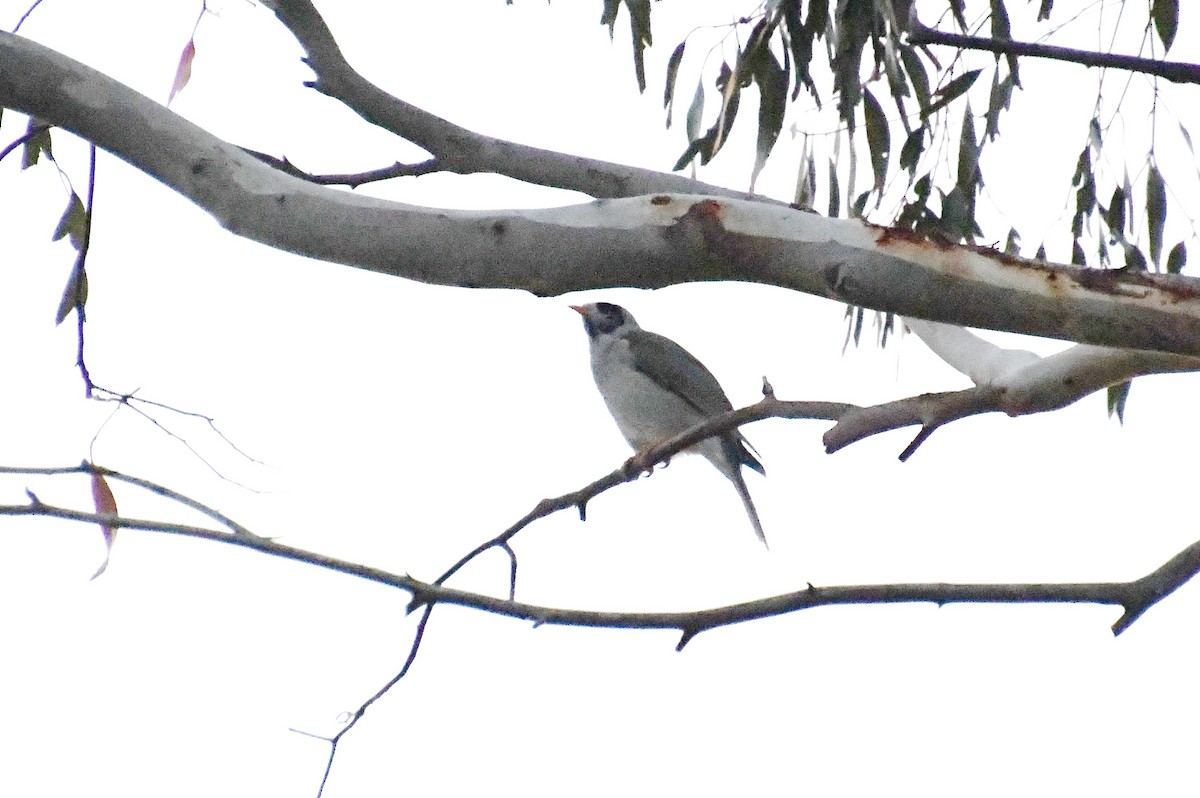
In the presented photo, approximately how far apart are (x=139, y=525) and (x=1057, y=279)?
3.43 feet

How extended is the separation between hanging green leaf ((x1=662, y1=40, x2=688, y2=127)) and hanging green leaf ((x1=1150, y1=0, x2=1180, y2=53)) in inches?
38.0

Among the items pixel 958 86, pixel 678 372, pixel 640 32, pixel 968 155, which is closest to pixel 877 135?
pixel 968 155

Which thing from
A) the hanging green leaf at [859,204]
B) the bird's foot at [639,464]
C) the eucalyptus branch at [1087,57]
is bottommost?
the bird's foot at [639,464]

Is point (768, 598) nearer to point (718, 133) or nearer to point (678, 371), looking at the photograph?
point (718, 133)

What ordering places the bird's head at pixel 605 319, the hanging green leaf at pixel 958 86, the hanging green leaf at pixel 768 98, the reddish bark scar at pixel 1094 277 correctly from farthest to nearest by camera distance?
the bird's head at pixel 605 319 < the hanging green leaf at pixel 768 98 < the hanging green leaf at pixel 958 86 < the reddish bark scar at pixel 1094 277

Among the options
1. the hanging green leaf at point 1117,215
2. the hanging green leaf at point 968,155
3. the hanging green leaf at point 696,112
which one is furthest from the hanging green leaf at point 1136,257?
the hanging green leaf at point 696,112

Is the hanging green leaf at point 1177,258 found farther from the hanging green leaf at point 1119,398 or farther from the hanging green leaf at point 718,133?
the hanging green leaf at point 718,133

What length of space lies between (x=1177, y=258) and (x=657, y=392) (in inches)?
57.9

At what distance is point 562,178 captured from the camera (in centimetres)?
259

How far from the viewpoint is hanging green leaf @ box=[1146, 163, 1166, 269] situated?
3352 mm

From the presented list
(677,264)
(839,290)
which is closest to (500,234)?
(677,264)

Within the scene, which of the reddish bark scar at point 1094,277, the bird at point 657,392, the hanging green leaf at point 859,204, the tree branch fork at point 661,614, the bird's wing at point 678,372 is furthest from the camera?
the bird's wing at point 678,372

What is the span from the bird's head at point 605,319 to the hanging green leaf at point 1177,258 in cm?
171

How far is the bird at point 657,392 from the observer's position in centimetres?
402
